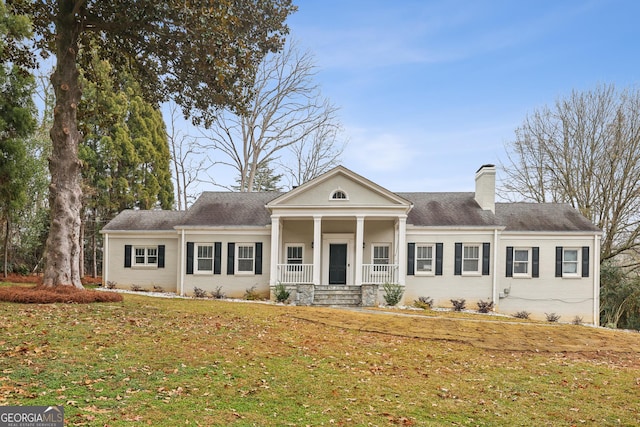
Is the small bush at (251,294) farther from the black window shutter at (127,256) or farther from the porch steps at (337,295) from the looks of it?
the black window shutter at (127,256)

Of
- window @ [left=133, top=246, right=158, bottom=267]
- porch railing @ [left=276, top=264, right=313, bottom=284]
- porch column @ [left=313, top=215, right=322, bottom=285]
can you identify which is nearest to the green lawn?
porch column @ [left=313, top=215, right=322, bottom=285]

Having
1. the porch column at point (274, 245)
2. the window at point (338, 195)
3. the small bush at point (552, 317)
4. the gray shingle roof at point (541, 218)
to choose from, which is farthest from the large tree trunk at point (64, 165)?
the small bush at point (552, 317)

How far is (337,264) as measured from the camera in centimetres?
2080

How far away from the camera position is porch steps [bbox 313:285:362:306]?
18.6 metres

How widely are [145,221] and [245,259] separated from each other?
231 inches

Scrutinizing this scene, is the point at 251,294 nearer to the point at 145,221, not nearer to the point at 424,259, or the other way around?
the point at 145,221

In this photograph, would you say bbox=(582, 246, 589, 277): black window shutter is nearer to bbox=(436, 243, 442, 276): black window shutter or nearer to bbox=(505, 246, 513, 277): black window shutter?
bbox=(505, 246, 513, 277): black window shutter

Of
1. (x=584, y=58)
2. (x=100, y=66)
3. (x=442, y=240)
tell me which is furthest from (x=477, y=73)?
(x=100, y=66)

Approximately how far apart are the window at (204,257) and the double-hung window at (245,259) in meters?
1.28

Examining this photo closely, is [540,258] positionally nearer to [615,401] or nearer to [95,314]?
[615,401]

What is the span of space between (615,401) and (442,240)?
43.0 feet

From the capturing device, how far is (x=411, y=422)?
571 cm

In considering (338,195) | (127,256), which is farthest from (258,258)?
(127,256)

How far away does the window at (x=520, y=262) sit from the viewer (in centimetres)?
2017
